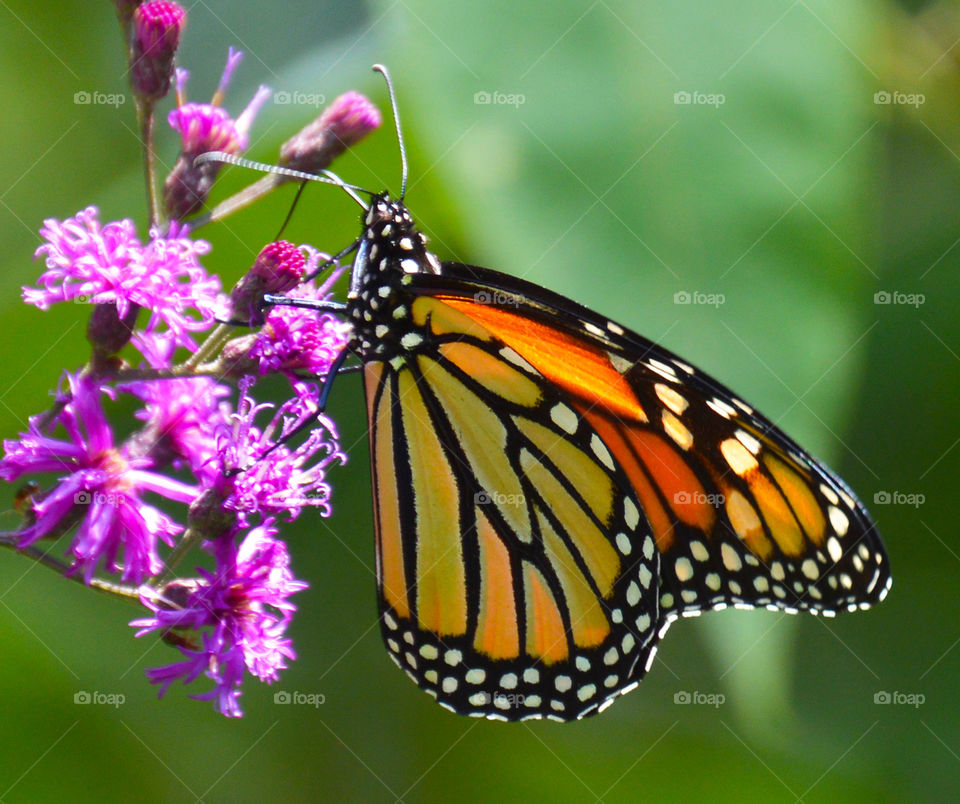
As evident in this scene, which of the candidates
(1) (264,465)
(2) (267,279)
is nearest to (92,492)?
(1) (264,465)

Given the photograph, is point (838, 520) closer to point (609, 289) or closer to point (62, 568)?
point (609, 289)

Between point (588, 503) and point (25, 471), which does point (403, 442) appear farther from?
point (25, 471)

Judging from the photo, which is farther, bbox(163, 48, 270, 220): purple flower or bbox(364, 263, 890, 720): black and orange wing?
bbox(364, 263, 890, 720): black and orange wing

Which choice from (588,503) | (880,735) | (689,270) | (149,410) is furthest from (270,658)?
(880,735)

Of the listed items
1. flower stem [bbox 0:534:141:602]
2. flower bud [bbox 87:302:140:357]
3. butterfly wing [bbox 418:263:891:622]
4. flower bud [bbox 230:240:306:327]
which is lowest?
flower stem [bbox 0:534:141:602]

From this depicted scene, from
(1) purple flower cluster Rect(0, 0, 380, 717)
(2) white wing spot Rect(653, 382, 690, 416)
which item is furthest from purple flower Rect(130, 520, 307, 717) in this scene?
(2) white wing spot Rect(653, 382, 690, 416)

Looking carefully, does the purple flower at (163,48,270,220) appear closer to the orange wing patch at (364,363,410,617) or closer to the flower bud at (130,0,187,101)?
the flower bud at (130,0,187,101)
